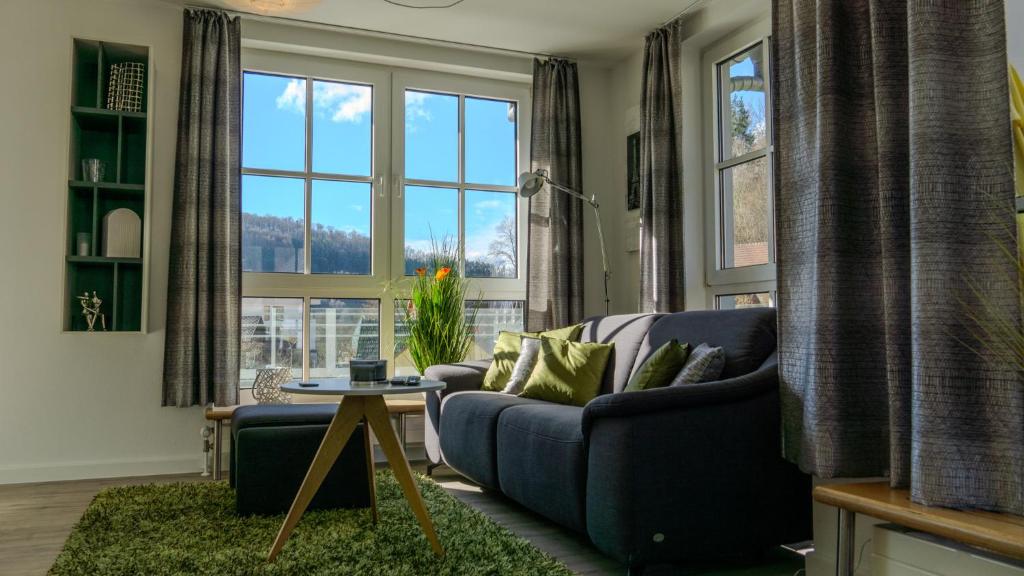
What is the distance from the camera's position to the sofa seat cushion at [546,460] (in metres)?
2.61

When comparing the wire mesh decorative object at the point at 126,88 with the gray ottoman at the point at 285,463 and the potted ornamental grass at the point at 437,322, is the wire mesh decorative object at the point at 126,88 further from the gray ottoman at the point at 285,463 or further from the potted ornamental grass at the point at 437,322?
the gray ottoman at the point at 285,463

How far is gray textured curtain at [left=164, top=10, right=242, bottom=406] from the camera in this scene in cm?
440

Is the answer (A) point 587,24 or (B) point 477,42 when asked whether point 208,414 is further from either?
(A) point 587,24

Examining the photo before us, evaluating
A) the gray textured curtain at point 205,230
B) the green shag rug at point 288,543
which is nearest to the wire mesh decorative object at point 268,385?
the gray textured curtain at point 205,230

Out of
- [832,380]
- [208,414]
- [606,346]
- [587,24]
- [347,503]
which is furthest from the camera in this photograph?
[587,24]

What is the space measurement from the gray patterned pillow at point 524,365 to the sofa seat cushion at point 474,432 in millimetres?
90

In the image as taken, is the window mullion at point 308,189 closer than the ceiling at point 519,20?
No

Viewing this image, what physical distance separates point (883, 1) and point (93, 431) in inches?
168

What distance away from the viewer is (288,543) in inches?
108

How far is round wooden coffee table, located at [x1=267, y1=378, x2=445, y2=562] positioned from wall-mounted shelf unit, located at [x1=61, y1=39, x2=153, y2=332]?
7.10 ft

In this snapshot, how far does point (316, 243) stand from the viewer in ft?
16.1

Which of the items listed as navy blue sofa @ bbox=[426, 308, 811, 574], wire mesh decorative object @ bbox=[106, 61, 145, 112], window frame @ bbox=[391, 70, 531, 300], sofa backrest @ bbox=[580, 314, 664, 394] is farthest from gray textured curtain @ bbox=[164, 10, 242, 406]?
navy blue sofa @ bbox=[426, 308, 811, 574]

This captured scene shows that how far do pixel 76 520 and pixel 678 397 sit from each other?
253cm

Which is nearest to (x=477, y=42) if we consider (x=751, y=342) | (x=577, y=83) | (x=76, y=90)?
(x=577, y=83)
